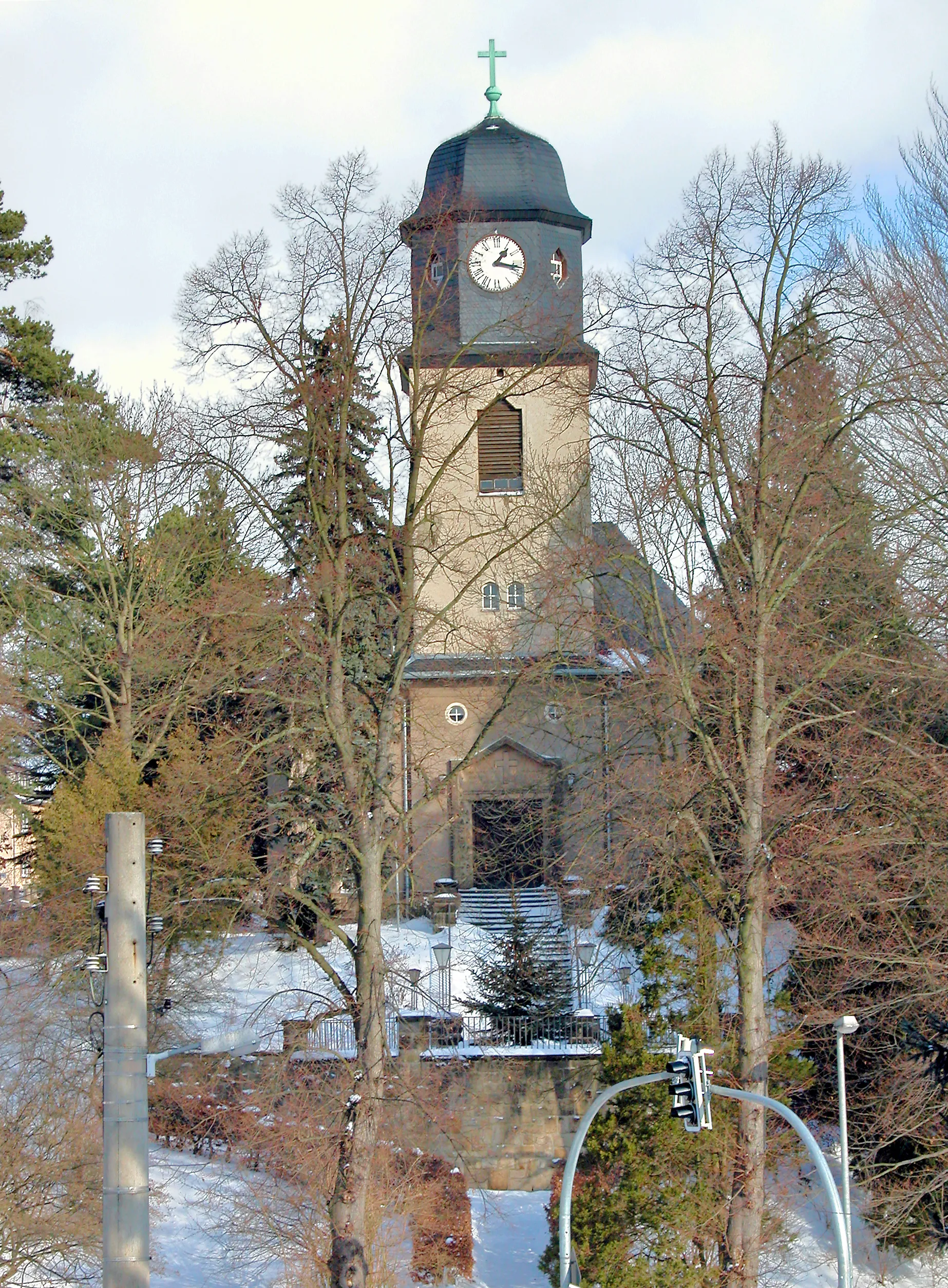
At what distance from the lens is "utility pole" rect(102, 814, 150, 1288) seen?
325 inches

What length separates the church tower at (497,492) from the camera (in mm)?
17172

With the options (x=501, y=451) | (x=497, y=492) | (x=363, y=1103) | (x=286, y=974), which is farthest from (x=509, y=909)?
(x=363, y=1103)

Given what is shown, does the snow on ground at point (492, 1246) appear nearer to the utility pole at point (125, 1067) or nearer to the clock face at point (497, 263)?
the utility pole at point (125, 1067)

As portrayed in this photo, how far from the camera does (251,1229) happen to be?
1627 cm

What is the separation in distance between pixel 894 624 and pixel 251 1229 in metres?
11.4

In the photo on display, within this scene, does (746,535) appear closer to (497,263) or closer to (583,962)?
(583,962)

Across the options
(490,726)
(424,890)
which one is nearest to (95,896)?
(490,726)

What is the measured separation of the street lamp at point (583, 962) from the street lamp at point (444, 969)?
2127 mm

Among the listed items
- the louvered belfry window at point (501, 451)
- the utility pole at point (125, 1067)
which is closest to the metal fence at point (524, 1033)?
the utility pole at point (125, 1067)

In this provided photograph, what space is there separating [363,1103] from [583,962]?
339 inches

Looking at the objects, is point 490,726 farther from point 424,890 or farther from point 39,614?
point 424,890

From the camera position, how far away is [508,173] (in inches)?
1385

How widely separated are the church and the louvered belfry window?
43 mm

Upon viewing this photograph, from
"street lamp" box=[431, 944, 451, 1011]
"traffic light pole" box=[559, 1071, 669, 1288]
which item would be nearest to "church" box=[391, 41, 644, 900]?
"street lamp" box=[431, 944, 451, 1011]
